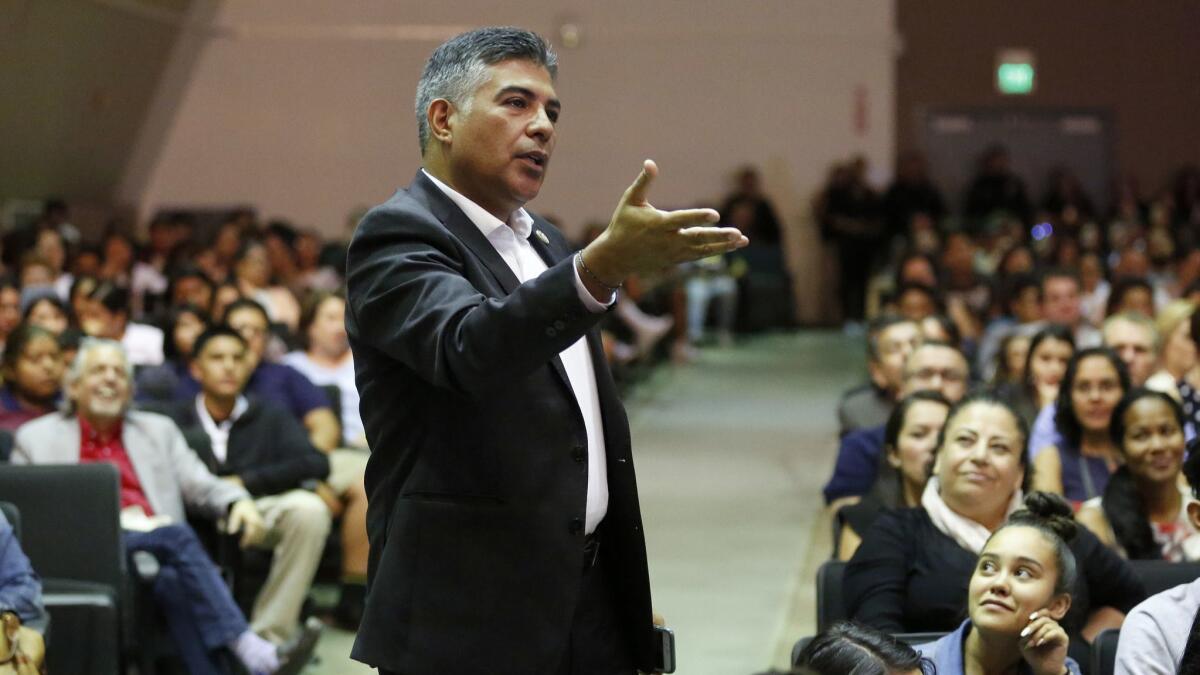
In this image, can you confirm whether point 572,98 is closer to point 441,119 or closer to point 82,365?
point 82,365

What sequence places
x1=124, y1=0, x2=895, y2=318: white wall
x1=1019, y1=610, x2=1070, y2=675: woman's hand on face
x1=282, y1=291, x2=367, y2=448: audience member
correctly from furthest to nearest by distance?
x1=124, y1=0, x2=895, y2=318: white wall < x1=282, y1=291, x2=367, y2=448: audience member < x1=1019, y1=610, x2=1070, y2=675: woman's hand on face

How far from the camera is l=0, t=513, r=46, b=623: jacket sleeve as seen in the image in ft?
11.6

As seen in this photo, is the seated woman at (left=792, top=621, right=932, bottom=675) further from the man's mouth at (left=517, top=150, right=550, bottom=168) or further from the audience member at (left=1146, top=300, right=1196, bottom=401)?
the audience member at (left=1146, top=300, right=1196, bottom=401)

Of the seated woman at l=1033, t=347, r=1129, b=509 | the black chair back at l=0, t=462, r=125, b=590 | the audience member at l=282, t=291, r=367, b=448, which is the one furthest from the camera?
the audience member at l=282, t=291, r=367, b=448

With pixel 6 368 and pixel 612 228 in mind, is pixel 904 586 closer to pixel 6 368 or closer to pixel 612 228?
pixel 612 228

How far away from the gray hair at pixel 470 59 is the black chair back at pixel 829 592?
167cm

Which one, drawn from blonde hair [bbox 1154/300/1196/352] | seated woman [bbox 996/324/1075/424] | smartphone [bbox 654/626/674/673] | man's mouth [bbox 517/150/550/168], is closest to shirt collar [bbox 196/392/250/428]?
seated woman [bbox 996/324/1075/424]

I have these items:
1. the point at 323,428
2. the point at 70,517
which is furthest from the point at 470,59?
the point at 323,428

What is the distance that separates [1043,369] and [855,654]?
11.8 feet

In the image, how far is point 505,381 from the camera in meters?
1.78

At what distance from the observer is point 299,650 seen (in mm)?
4582

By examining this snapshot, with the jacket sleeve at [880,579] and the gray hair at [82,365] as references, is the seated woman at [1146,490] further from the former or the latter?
the gray hair at [82,365]

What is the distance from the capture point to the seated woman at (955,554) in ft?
10.8

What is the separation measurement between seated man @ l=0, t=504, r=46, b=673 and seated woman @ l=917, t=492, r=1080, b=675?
6.08ft
